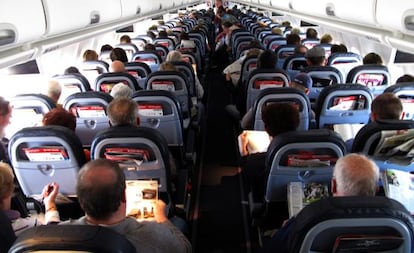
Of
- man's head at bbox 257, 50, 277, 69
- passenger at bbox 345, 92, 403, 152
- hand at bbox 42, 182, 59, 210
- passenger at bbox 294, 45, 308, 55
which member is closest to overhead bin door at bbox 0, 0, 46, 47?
hand at bbox 42, 182, 59, 210

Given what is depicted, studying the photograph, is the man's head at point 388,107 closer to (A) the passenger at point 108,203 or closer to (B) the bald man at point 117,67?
(A) the passenger at point 108,203

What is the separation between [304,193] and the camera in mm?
2662

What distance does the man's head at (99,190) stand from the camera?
6.40 ft

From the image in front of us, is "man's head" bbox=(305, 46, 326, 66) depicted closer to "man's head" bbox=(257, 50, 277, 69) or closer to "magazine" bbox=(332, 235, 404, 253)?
"man's head" bbox=(257, 50, 277, 69)

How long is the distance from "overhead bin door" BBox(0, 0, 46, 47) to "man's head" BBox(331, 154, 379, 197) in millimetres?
2195

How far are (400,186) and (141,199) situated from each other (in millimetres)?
1628

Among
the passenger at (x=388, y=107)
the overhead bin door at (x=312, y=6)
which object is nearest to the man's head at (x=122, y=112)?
the passenger at (x=388, y=107)

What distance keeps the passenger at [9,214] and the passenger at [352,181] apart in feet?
4.51

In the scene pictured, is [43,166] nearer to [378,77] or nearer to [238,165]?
[238,165]

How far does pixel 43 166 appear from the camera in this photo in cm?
318

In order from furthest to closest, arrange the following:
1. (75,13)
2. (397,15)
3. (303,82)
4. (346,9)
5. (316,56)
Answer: (316,56) → (303,82) → (346,9) → (75,13) → (397,15)

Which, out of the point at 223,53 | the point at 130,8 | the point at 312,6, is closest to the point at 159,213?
the point at 312,6

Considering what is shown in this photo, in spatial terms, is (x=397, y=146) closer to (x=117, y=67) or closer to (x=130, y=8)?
(x=117, y=67)

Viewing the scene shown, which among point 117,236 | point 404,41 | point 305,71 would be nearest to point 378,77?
point 305,71
